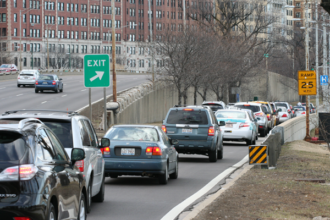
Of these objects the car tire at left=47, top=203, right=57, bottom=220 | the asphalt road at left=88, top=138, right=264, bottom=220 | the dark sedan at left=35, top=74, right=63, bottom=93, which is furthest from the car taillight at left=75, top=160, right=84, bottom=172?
the dark sedan at left=35, top=74, right=63, bottom=93

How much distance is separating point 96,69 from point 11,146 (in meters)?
13.6

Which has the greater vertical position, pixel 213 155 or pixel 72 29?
pixel 72 29

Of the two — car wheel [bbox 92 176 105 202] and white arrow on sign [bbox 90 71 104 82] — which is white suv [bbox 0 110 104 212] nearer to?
car wheel [bbox 92 176 105 202]

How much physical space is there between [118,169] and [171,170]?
5.42 ft

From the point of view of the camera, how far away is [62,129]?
9359 mm

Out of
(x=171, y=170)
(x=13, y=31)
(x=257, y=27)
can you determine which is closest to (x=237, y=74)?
(x=257, y=27)

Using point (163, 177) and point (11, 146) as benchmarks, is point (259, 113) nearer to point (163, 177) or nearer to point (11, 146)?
point (163, 177)

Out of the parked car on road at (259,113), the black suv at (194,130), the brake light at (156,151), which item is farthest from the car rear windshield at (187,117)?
the parked car on road at (259,113)

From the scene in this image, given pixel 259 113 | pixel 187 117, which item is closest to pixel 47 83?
pixel 259 113

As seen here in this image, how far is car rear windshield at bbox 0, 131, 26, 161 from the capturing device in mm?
5916

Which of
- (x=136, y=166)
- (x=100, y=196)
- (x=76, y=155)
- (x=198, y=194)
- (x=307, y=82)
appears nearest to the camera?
(x=76, y=155)

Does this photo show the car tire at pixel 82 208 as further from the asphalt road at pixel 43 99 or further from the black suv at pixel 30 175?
the asphalt road at pixel 43 99

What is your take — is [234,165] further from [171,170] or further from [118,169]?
[118,169]

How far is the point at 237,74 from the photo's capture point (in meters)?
62.0
